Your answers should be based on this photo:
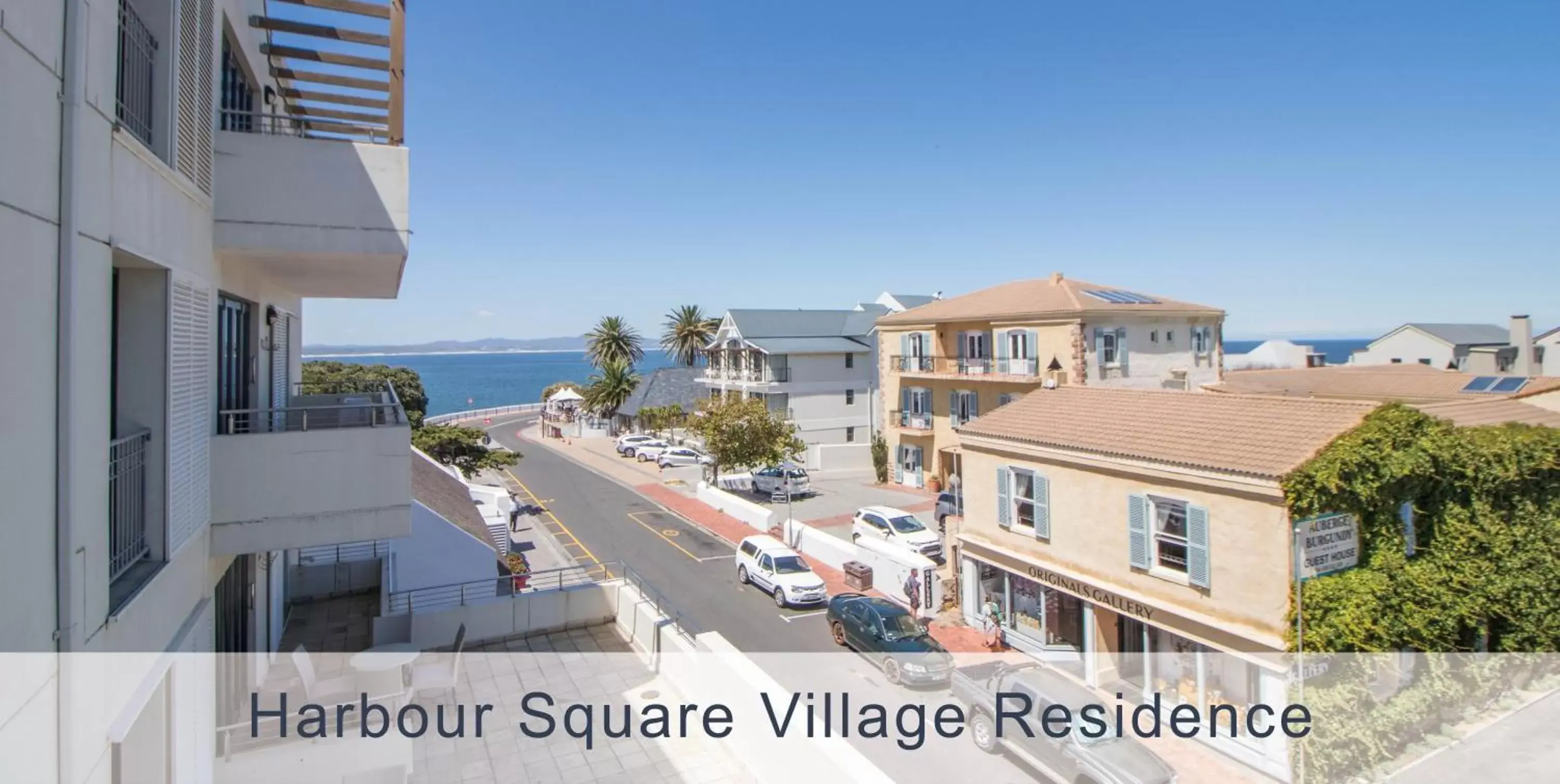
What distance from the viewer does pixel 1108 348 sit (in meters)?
30.3

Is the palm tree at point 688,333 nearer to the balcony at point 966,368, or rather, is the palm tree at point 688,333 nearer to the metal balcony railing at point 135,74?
the balcony at point 966,368

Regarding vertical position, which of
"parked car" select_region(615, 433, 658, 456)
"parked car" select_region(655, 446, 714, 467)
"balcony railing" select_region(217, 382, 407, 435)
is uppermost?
"balcony railing" select_region(217, 382, 407, 435)

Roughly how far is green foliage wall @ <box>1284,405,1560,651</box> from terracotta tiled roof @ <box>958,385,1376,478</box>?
0.59 meters

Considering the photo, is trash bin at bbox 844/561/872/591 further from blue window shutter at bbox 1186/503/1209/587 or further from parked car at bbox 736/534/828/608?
Result: blue window shutter at bbox 1186/503/1209/587

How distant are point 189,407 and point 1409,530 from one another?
1774 cm

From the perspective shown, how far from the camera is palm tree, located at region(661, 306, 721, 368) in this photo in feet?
226

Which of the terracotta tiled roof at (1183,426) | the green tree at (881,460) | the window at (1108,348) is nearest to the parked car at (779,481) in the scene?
the green tree at (881,460)

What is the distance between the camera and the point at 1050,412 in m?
18.6

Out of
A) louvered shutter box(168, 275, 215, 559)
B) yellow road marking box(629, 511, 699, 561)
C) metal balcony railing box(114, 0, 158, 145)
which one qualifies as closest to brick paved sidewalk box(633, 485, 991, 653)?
yellow road marking box(629, 511, 699, 561)

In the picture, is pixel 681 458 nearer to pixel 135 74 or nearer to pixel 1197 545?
pixel 1197 545

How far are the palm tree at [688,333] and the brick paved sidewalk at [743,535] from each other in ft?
95.0

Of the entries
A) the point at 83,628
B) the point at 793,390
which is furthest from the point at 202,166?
the point at 793,390

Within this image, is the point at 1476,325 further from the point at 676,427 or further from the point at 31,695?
the point at 31,695

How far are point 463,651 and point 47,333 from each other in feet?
30.4
